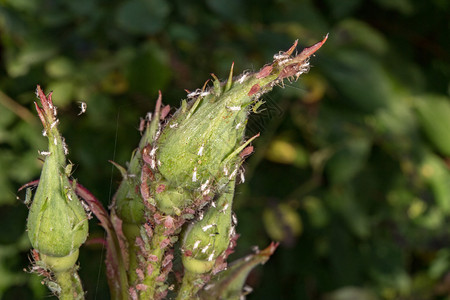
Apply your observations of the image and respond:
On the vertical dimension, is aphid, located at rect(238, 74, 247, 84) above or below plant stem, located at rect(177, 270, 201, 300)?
above

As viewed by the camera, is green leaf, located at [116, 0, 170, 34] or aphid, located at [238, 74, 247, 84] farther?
green leaf, located at [116, 0, 170, 34]

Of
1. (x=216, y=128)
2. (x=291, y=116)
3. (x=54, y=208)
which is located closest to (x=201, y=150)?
(x=216, y=128)

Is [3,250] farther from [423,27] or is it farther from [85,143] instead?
[423,27]

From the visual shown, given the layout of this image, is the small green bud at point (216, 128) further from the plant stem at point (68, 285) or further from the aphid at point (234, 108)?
the plant stem at point (68, 285)

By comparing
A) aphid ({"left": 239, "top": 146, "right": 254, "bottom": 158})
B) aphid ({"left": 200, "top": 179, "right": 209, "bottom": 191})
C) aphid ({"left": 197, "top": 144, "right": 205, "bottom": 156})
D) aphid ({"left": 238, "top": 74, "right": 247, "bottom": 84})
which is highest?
aphid ({"left": 238, "top": 74, "right": 247, "bottom": 84})

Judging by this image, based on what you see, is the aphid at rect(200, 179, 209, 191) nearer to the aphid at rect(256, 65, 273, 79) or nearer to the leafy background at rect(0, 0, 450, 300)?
the aphid at rect(256, 65, 273, 79)

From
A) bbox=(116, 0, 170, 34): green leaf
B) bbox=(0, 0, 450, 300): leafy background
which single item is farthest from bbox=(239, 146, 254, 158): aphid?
bbox=(116, 0, 170, 34): green leaf

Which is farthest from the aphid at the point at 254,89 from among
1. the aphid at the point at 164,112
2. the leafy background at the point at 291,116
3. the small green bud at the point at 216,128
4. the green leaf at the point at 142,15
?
the green leaf at the point at 142,15

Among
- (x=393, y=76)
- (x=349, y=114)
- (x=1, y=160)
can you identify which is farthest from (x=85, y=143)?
(x=393, y=76)
